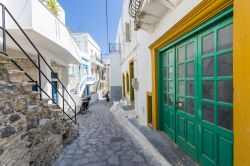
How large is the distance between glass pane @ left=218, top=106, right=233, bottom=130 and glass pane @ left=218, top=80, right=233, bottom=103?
14 cm

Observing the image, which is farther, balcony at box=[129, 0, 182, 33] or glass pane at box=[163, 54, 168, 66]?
glass pane at box=[163, 54, 168, 66]

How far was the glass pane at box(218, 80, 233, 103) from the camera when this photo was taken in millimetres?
2279

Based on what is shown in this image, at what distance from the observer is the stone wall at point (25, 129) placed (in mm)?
2475

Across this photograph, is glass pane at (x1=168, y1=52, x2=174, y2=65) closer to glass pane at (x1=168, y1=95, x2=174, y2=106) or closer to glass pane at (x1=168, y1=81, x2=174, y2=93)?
glass pane at (x1=168, y1=81, x2=174, y2=93)

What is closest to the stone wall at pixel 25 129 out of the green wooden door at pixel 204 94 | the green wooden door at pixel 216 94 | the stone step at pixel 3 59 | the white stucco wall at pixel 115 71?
the stone step at pixel 3 59

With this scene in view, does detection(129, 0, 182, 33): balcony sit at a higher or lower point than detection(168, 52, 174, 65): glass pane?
higher

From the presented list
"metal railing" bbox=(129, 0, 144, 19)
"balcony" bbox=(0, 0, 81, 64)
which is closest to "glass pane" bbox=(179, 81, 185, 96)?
"metal railing" bbox=(129, 0, 144, 19)

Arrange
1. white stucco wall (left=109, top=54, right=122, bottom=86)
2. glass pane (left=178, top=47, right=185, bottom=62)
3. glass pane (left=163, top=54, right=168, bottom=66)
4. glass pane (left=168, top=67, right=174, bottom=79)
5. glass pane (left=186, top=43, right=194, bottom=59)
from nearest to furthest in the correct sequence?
1. glass pane (left=186, top=43, right=194, bottom=59)
2. glass pane (left=178, top=47, right=185, bottom=62)
3. glass pane (left=168, top=67, right=174, bottom=79)
4. glass pane (left=163, top=54, right=168, bottom=66)
5. white stucco wall (left=109, top=54, right=122, bottom=86)

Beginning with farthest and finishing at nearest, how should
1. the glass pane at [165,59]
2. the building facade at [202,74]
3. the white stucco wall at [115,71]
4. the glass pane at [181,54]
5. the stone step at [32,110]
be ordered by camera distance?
1. the white stucco wall at [115,71]
2. the glass pane at [165,59]
3. the glass pane at [181,54]
4. the stone step at [32,110]
5. the building facade at [202,74]

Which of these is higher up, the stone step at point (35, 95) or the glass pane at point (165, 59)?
the glass pane at point (165, 59)

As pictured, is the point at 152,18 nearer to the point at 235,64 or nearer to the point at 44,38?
the point at 235,64

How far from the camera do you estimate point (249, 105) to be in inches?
70.2

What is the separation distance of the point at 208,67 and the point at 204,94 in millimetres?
507

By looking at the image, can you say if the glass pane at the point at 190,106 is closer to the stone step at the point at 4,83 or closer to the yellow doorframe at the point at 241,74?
the yellow doorframe at the point at 241,74
